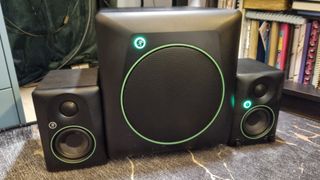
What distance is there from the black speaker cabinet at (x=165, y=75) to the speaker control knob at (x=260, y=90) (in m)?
0.08

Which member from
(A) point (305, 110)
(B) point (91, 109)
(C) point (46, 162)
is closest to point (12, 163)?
(C) point (46, 162)

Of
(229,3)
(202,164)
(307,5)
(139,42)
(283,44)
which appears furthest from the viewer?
(229,3)

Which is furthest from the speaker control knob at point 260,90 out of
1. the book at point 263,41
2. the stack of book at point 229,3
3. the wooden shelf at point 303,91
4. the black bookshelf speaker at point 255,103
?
the stack of book at point 229,3

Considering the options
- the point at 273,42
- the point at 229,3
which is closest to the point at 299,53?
the point at 273,42

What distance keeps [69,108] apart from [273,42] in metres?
0.83

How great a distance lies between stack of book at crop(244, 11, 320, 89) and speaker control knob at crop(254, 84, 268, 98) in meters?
0.37

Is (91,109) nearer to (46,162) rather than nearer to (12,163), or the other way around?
(46,162)

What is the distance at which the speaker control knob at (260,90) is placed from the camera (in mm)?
835

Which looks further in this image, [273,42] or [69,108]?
[273,42]

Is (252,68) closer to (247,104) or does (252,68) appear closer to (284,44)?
(247,104)

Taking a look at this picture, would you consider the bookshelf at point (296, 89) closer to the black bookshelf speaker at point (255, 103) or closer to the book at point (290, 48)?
the book at point (290, 48)

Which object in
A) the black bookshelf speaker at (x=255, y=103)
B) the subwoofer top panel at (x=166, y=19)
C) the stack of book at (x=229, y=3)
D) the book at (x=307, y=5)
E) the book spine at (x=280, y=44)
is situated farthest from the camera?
the stack of book at (x=229, y=3)

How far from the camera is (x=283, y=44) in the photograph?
3.73 feet

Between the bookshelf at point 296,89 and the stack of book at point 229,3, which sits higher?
the stack of book at point 229,3
